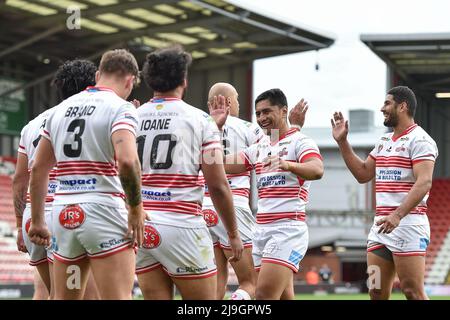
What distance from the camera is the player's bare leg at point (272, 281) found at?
27.9ft

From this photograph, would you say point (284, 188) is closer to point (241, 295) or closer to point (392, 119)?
point (241, 295)

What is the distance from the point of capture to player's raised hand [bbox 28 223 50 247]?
21.7 ft

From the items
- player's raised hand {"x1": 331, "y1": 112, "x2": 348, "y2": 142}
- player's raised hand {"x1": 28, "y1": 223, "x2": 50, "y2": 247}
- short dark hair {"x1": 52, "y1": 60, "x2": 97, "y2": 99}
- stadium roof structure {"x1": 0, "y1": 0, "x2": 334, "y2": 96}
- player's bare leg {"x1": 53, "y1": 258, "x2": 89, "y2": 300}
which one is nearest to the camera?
player's bare leg {"x1": 53, "y1": 258, "x2": 89, "y2": 300}

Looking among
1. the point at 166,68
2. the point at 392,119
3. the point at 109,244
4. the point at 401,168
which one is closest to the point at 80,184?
the point at 109,244

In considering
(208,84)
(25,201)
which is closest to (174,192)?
(25,201)

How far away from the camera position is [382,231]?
895 centimetres

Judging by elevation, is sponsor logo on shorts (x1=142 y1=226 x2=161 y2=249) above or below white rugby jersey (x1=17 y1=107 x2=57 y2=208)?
below

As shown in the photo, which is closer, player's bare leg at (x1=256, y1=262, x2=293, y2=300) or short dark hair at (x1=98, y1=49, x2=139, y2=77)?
short dark hair at (x1=98, y1=49, x2=139, y2=77)

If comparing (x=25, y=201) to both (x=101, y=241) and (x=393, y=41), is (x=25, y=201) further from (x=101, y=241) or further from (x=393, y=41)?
(x=393, y=41)

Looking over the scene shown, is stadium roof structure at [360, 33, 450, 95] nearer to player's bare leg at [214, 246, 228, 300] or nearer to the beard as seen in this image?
the beard

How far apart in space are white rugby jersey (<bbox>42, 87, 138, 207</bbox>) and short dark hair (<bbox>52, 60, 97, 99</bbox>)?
4.73 feet

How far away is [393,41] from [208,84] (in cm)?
846

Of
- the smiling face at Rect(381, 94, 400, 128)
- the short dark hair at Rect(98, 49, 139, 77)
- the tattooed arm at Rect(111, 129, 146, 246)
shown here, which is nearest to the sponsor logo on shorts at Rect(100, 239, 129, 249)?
the tattooed arm at Rect(111, 129, 146, 246)

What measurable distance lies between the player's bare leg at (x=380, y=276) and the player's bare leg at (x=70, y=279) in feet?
12.8
